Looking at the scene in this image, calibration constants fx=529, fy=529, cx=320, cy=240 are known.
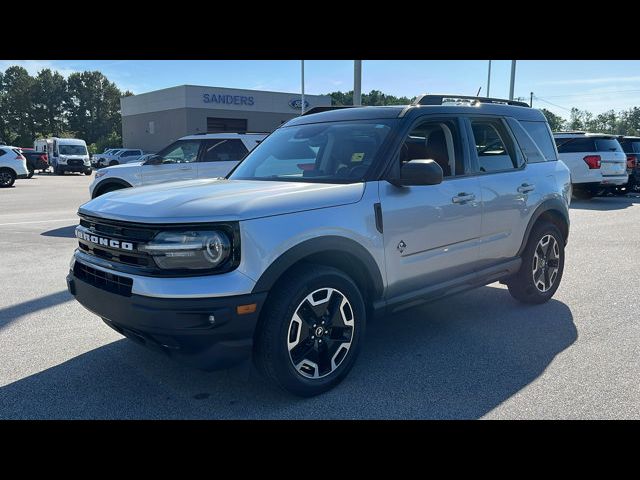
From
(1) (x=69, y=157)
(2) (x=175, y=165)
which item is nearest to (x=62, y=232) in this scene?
(2) (x=175, y=165)

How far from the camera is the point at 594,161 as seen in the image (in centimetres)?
1529

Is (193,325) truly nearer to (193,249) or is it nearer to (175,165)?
(193,249)

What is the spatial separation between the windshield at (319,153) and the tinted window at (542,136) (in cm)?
208

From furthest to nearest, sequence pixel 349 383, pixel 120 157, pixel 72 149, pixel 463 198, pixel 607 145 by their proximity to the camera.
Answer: pixel 120 157 → pixel 72 149 → pixel 607 145 → pixel 463 198 → pixel 349 383

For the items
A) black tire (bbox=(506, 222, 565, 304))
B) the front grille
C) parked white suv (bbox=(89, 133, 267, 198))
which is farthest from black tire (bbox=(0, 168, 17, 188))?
black tire (bbox=(506, 222, 565, 304))

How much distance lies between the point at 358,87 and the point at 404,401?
1014 cm

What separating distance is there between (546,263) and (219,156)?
775 centimetres

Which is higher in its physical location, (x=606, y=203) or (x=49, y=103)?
(x=49, y=103)

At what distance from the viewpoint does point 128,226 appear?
10.5ft

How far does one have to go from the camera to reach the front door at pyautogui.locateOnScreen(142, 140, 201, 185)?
11.2 m

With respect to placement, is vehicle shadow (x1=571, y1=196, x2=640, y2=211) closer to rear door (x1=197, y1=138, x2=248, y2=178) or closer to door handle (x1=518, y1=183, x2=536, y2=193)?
rear door (x1=197, y1=138, x2=248, y2=178)
